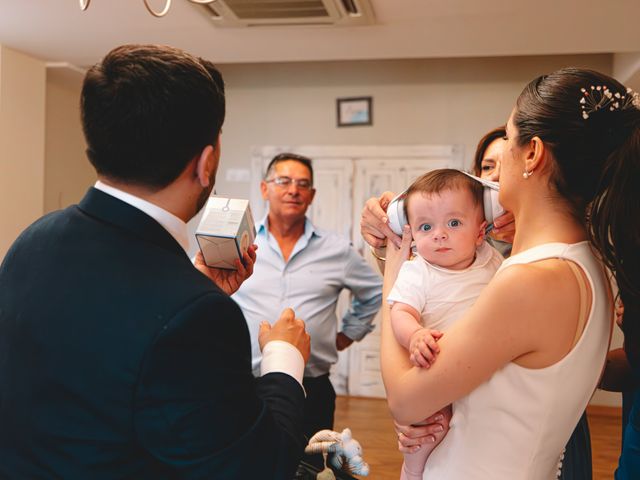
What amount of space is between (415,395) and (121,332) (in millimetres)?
574

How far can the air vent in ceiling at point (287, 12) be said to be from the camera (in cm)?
365

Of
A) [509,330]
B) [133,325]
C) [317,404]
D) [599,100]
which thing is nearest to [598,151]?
[599,100]

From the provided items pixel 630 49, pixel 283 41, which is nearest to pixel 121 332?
pixel 283 41

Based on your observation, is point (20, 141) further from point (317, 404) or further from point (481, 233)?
point (481, 233)

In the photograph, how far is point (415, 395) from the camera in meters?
1.20

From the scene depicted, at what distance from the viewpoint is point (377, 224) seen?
1.69 metres

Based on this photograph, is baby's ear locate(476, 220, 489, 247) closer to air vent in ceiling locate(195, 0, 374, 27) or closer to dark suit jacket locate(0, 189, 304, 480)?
dark suit jacket locate(0, 189, 304, 480)

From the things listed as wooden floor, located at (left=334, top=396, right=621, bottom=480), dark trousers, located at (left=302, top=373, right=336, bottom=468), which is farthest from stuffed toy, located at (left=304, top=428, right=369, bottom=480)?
wooden floor, located at (left=334, top=396, right=621, bottom=480)

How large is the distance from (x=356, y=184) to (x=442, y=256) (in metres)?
4.53

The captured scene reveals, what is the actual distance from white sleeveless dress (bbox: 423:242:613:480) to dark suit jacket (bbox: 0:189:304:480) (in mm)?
410

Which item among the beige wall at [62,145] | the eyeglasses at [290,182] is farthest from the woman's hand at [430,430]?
the beige wall at [62,145]

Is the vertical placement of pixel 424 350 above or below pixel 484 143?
below

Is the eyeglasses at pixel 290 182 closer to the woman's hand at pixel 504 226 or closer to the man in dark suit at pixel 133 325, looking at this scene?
the woman's hand at pixel 504 226

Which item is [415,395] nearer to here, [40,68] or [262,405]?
[262,405]
